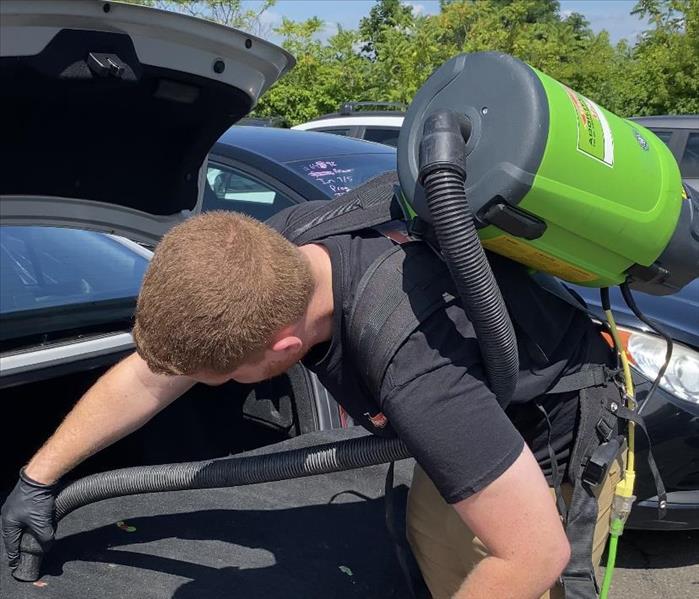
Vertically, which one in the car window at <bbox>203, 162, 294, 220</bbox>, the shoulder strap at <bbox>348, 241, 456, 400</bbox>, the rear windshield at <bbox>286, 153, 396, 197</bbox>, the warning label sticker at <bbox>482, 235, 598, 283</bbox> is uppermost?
the warning label sticker at <bbox>482, 235, 598, 283</bbox>

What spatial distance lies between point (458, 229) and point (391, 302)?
231 millimetres

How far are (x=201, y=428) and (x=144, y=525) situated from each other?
0.88 meters

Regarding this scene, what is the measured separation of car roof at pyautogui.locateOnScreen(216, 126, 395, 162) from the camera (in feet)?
14.4

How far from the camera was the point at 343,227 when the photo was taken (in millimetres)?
1603

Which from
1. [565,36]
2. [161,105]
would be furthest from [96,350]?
[565,36]

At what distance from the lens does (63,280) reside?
255 cm

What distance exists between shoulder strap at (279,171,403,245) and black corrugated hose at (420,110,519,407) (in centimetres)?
31

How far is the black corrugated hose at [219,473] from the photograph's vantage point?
169 centimetres

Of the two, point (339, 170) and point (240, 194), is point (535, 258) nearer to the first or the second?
point (339, 170)

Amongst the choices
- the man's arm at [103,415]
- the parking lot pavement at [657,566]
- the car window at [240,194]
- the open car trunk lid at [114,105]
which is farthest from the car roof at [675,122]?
the man's arm at [103,415]

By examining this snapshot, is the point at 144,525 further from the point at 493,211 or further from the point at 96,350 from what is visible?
the point at 493,211

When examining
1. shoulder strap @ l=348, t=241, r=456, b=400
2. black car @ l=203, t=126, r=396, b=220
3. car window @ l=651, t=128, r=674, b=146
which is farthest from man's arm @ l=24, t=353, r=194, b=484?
car window @ l=651, t=128, r=674, b=146

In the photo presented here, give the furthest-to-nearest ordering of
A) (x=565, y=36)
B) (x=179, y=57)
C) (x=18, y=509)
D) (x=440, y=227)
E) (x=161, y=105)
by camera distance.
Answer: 1. (x=565, y=36)
2. (x=161, y=105)
3. (x=179, y=57)
4. (x=18, y=509)
5. (x=440, y=227)

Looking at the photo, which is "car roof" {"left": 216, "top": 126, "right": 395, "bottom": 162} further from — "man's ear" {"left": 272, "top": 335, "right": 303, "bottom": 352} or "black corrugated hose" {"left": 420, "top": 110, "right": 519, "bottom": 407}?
"black corrugated hose" {"left": 420, "top": 110, "right": 519, "bottom": 407}
